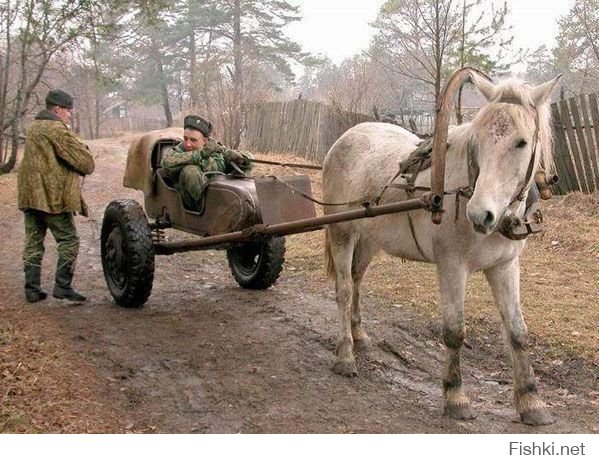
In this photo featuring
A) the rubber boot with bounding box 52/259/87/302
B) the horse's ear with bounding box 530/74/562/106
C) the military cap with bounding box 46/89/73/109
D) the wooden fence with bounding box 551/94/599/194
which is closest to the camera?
the horse's ear with bounding box 530/74/562/106

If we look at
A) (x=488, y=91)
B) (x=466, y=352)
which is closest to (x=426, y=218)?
(x=488, y=91)

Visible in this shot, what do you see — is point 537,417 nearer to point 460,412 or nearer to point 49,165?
point 460,412

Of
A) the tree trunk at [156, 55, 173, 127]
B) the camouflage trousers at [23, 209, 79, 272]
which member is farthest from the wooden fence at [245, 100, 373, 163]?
the camouflage trousers at [23, 209, 79, 272]

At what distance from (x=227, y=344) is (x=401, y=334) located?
4.83ft

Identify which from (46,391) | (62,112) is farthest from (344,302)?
(62,112)

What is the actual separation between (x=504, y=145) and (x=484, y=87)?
1.38ft

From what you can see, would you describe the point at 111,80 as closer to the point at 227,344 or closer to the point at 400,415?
the point at 227,344

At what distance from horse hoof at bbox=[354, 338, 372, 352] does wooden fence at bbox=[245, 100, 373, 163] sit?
8758mm

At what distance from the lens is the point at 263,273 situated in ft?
21.0

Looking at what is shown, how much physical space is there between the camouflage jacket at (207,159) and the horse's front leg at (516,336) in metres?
2.63

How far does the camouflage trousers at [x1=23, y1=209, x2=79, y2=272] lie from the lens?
5.79m

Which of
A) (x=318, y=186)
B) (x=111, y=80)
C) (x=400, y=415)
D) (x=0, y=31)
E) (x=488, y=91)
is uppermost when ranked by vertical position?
(x=0, y=31)

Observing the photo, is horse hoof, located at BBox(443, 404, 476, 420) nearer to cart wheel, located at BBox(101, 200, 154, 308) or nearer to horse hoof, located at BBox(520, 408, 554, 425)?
horse hoof, located at BBox(520, 408, 554, 425)

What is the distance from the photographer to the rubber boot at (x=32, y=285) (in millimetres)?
5820
